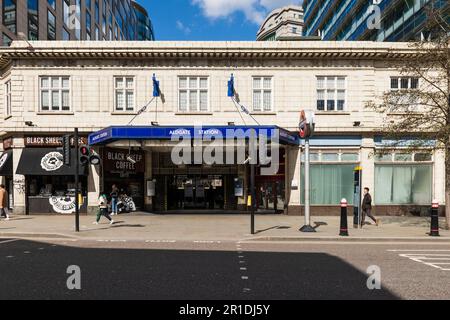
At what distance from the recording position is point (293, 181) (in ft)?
55.0

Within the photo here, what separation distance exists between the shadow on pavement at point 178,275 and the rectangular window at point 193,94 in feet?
31.7

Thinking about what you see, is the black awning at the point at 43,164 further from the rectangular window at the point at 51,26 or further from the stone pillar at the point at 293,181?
the rectangular window at the point at 51,26

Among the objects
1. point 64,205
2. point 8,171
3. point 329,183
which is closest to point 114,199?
point 64,205

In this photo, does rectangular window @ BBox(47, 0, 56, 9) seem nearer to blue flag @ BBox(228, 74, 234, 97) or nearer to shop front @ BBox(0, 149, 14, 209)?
shop front @ BBox(0, 149, 14, 209)

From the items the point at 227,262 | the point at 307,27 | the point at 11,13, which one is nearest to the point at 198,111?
the point at 227,262

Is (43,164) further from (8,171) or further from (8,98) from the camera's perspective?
(8,98)

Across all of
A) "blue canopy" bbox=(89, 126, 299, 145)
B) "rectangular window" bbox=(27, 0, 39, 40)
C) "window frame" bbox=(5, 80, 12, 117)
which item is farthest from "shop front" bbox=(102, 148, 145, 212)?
"rectangular window" bbox=(27, 0, 39, 40)

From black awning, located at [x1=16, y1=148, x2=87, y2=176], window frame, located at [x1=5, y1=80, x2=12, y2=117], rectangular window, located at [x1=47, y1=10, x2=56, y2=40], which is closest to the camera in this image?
black awning, located at [x1=16, y1=148, x2=87, y2=176]

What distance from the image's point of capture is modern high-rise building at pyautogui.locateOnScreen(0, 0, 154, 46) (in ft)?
95.0

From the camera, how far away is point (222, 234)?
442 inches

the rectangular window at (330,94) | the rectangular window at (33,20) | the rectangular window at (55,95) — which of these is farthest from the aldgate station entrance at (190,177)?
the rectangular window at (33,20)

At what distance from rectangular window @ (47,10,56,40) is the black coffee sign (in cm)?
2552
